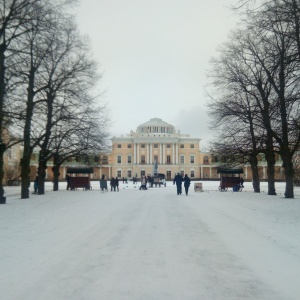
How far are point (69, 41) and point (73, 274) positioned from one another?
1990cm

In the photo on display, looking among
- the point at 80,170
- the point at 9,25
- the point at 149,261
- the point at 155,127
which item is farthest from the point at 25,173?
the point at 155,127

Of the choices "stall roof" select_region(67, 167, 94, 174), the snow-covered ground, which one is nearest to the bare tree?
the snow-covered ground

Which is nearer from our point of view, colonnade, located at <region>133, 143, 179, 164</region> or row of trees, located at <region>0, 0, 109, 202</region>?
row of trees, located at <region>0, 0, 109, 202</region>

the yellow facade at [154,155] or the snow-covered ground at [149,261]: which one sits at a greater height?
the yellow facade at [154,155]

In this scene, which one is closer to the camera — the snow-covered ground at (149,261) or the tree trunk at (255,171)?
the snow-covered ground at (149,261)

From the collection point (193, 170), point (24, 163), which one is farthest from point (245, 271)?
point (193, 170)

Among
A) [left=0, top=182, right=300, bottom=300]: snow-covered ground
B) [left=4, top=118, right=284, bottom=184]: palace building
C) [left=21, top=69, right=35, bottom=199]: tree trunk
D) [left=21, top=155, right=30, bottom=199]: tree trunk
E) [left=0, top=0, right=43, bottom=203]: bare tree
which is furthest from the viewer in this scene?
[left=4, top=118, right=284, bottom=184]: palace building

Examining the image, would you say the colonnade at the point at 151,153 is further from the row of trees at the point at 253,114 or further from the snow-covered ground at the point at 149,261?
the snow-covered ground at the point at 149,261

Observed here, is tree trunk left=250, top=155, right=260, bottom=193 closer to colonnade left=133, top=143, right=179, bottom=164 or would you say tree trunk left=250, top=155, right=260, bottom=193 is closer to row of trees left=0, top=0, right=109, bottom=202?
row of trees left=0, top=0, right=109, bottom=202

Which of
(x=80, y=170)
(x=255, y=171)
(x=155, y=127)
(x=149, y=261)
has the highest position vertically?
(x=155, y=127)

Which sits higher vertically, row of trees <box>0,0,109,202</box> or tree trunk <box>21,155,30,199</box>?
row of trees <box>0,0,109,202</box>

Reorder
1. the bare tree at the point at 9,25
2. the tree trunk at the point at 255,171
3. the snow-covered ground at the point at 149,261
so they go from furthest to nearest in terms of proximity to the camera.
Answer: the tree trunk at the point at 255,171, the bare tree at the point at 9,25, the snow-covered ground at the point at 149,261

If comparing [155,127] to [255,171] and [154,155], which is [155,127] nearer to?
[154,155]

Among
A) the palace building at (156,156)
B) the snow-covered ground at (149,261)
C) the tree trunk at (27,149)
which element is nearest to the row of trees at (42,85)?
the tree trunk at (27,149)
